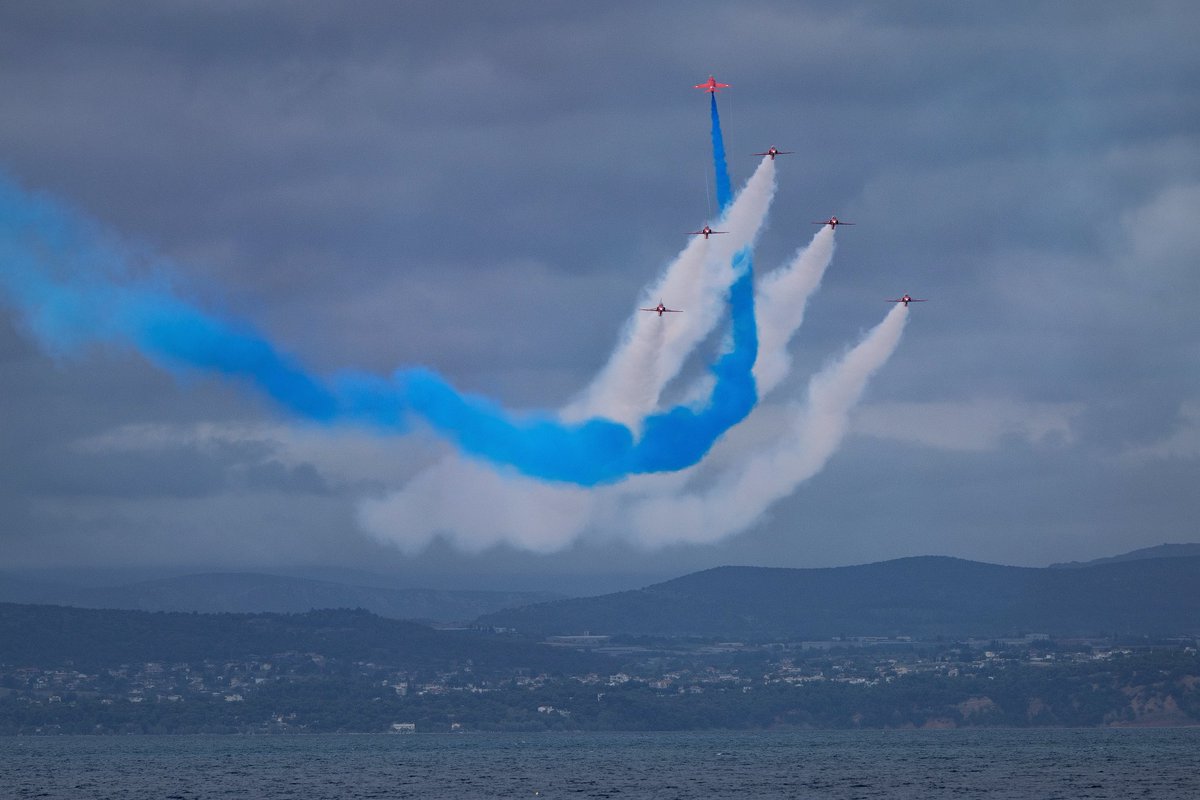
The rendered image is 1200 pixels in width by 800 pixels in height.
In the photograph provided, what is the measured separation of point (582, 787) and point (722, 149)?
61.3 metres

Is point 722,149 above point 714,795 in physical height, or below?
above

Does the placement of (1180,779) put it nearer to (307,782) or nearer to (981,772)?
(981,772)

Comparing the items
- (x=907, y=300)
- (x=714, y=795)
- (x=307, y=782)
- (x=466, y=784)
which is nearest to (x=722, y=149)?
(x=907, y=300)

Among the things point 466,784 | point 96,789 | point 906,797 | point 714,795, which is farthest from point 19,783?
point 906,797

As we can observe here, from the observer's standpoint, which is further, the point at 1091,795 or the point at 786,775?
the point at 786,775

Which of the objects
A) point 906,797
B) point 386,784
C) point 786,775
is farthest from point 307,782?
point 906,797

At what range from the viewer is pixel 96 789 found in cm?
18212

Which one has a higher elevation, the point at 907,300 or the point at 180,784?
the point at 907,300

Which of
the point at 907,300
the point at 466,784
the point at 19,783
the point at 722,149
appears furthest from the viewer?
the point at 19,783

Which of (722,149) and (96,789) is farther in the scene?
(96,789)

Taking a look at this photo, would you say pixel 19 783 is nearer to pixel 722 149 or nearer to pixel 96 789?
pixel 96 789

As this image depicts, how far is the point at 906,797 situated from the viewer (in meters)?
156

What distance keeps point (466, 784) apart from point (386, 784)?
8453 millimetres

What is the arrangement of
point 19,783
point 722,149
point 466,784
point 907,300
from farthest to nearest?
1. point 19,783
2. point 466,784
3. point 907,300
4. point 722,149
